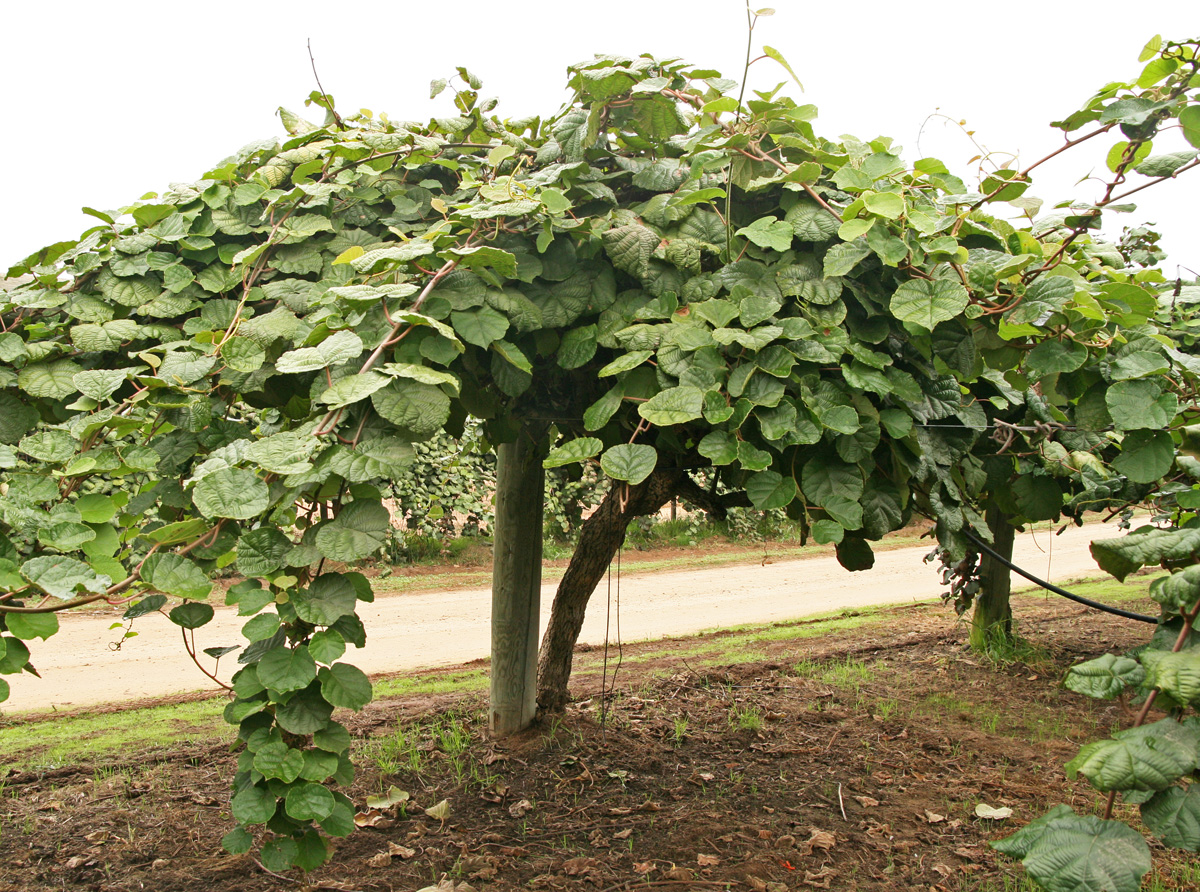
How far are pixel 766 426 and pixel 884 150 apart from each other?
1009 millimetres

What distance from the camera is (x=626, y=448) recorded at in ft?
6.17

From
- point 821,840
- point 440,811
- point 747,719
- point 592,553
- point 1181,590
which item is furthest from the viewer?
point 747,719

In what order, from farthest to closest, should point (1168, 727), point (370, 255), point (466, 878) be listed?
1. point (466, 878)
2. point (370, 255)
3. point (1168, 727)

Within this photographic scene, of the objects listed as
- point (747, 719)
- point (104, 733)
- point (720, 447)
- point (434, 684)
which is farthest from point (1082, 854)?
point (104, 733)

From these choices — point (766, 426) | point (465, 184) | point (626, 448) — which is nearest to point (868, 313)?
point (766, 426)

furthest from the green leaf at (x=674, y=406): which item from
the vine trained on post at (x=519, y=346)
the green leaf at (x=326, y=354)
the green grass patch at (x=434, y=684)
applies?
the green grass patch at (x=434, y=684)

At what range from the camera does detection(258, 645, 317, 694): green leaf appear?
5.42 ft

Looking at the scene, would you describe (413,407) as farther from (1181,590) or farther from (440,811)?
(440,811)

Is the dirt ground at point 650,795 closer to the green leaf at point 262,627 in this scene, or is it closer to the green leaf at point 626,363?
the green leaf at point 262,627

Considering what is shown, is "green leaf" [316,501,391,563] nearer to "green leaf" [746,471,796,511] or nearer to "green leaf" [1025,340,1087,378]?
"green leaf" [746,471,796,511]

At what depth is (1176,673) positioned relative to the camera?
141 cm

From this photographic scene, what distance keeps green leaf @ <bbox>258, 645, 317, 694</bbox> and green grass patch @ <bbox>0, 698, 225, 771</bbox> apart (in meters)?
3.30

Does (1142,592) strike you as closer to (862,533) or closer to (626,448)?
(862,533)

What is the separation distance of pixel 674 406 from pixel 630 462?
163mm
